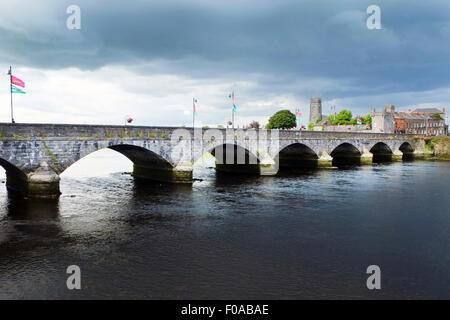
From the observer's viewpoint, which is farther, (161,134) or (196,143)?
(196,143)

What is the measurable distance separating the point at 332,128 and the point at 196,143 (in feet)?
321

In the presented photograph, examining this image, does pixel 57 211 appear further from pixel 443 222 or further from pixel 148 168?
pixel 443 222

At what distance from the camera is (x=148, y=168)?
42.6m

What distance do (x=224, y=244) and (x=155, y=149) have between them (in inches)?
783

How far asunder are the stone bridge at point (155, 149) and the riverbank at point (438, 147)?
3068cm

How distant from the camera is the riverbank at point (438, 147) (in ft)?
285

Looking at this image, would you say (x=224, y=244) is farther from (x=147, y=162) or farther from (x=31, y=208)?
(x=147, y=162)

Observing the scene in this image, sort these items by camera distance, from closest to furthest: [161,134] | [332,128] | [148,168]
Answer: [161,134], [148,168], [332,128]

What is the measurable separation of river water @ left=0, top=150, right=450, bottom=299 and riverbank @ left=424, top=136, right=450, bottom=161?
6395cm

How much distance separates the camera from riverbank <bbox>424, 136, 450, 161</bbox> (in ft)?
285

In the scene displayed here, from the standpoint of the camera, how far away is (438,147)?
8794 centimetres

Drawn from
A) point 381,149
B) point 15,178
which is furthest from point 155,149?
point 381,149

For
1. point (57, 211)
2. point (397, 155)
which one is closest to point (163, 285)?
point (57, 211)
